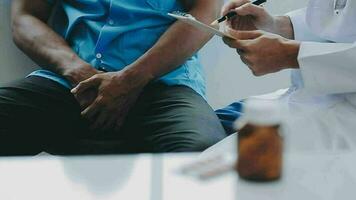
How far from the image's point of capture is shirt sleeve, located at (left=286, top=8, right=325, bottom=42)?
132cm

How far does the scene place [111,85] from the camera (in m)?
1.41

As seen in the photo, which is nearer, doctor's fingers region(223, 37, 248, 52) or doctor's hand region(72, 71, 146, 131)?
doctor's fingers region(223, 37, 248, 52)

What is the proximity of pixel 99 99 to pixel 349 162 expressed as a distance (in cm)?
78

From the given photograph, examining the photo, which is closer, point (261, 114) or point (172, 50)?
point (261, 114)

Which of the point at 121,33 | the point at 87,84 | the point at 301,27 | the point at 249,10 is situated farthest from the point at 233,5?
the point at 87,84

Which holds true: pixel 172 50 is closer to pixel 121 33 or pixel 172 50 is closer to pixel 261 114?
pixel 121 33

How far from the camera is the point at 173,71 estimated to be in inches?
59.1

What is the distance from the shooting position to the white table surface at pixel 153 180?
0.70 m

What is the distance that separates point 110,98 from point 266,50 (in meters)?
0.48

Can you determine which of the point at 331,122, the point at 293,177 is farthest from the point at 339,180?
the point at 331,122

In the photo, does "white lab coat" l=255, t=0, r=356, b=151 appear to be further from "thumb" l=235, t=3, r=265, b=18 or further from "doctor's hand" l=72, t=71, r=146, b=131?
"doctor's hand" l=72, t=71, r=146, b=131

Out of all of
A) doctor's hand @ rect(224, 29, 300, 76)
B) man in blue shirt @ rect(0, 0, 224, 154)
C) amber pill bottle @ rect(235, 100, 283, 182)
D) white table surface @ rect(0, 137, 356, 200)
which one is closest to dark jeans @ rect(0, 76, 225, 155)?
man in blue shirt @ rect(0, 0, 224, 154)

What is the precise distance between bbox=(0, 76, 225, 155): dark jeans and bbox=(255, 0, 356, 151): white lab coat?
0.26 meters

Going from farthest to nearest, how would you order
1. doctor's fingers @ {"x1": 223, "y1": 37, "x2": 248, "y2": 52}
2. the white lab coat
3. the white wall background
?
the white wall background, doctor's fingers @ {"x1": 223, "y1": 37, "x2": 248, "y2": 52}, the white lab coat
